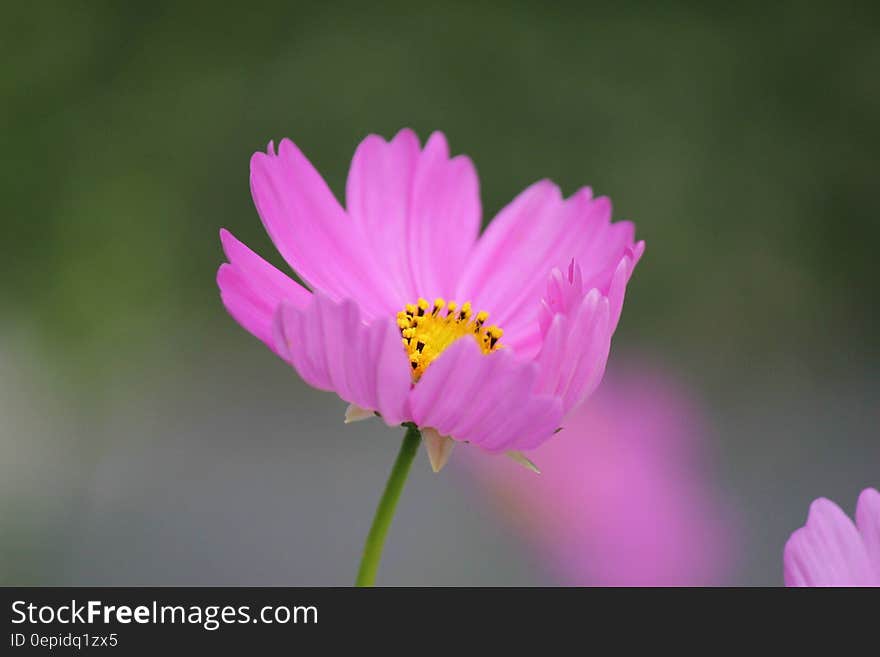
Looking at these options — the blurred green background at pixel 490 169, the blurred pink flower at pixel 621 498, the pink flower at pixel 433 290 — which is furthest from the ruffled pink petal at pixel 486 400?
the blurred green background at pixel 490 169

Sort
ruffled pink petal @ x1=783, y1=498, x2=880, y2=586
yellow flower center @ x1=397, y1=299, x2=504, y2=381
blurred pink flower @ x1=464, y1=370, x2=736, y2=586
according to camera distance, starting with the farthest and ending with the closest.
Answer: blurred pink flower @ x1=464, y1=370, x2=736, y2=586, yellow flower center @ x1=397, y1=299, x2=504, y2=381, ruffled pink petal @ x1=783, y1=498, x2=880, y2=586

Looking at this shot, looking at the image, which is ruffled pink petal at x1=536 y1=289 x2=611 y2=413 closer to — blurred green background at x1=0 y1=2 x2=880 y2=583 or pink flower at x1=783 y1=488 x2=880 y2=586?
pink flower at x1=783 y1=488 x2=880 y2=586

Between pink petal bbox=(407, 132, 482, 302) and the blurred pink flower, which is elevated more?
the blurred pink flower

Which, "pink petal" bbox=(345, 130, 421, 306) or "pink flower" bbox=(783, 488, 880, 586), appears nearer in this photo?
"pink flower" bbox=(783, 488, 880, 586)

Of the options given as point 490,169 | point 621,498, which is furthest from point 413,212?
point 490,169

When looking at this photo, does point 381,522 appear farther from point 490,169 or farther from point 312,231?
point 490,169

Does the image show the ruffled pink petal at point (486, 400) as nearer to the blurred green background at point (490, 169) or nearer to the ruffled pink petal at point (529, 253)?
the ruffled pink petal at point (529, 253)

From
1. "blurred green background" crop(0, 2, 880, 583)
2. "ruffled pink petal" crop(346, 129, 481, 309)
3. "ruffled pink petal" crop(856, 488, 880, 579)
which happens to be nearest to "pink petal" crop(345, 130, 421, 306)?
"ruffled pink petal" crop(346, 129, 481, 309)
